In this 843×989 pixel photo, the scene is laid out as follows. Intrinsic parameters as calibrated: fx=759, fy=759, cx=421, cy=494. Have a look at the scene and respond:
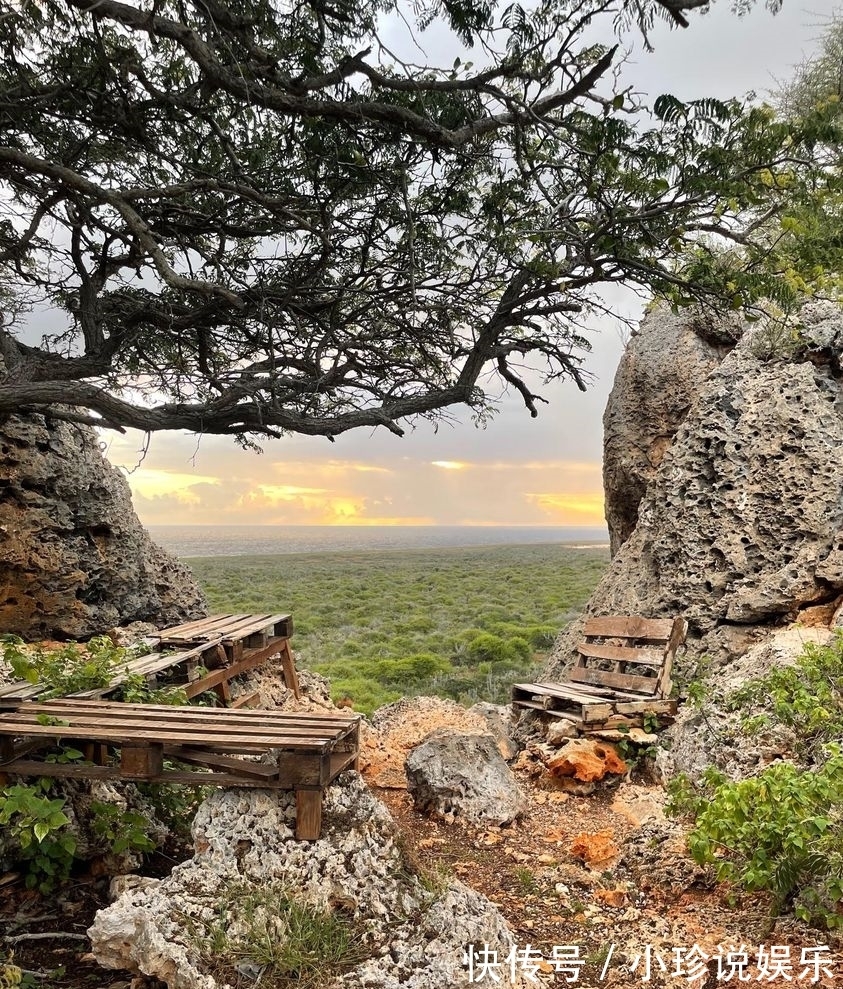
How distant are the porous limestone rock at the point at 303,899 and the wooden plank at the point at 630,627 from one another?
14.8 ft

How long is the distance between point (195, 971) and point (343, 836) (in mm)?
901

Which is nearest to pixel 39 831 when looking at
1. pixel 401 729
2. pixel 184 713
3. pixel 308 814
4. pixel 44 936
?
pixel 44 936

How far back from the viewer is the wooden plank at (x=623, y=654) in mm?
7426

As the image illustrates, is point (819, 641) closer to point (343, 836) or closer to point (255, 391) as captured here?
point (343, 836)

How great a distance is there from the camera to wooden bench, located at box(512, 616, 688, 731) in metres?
6.99

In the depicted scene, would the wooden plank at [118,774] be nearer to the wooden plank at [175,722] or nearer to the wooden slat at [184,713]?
the wooden plank at [175,722]

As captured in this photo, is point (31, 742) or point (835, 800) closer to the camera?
point (835, 800)

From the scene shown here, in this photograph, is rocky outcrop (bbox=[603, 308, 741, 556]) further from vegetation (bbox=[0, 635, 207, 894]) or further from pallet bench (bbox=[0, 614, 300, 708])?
vegetation (bbox=[0, 635, 207, 894])

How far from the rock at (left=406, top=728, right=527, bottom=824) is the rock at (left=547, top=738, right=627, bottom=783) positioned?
0.52 metres

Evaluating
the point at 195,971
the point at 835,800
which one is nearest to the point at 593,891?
the point at 835,800

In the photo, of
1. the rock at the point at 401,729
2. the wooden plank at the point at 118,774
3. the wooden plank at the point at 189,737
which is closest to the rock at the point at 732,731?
the rock at the point at 401,729

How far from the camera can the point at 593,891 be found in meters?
4.67

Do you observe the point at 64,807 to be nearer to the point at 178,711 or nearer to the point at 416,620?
the point at 178,711

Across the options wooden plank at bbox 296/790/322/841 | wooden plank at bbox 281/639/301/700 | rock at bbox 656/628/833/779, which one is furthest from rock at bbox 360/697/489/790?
wooden plank at bbox 296/790/322/841
